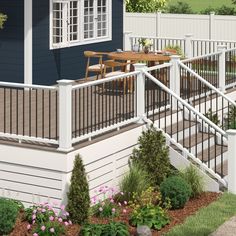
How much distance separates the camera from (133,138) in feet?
43.9

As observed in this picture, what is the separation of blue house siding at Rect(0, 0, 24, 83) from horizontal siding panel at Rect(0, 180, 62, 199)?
5.17m

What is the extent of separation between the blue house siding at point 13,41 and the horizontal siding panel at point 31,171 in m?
→ 5.15

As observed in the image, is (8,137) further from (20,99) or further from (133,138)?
(20,99)

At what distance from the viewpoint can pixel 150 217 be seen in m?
11.5

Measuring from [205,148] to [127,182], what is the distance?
218cm

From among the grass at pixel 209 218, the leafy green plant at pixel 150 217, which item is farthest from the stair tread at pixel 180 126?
the leafy green plant at pixel 150 217

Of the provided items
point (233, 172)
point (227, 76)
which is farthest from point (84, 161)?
point (227, 76)

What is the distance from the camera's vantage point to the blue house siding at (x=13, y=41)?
17.1 meters

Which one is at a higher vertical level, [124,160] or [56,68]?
[56,68]

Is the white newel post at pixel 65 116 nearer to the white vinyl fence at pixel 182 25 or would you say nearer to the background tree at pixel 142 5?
the white vinyl fence at pixel 182 25

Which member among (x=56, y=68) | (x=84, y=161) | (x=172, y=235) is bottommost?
(x=172, y=235)

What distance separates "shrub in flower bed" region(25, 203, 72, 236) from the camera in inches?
432

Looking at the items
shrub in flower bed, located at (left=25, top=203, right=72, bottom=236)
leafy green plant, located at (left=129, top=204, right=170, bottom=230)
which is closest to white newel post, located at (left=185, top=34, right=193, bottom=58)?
leafy green plant, located at (left=129, top=204, right=170, bottom=230)

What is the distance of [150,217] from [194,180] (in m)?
1.66
